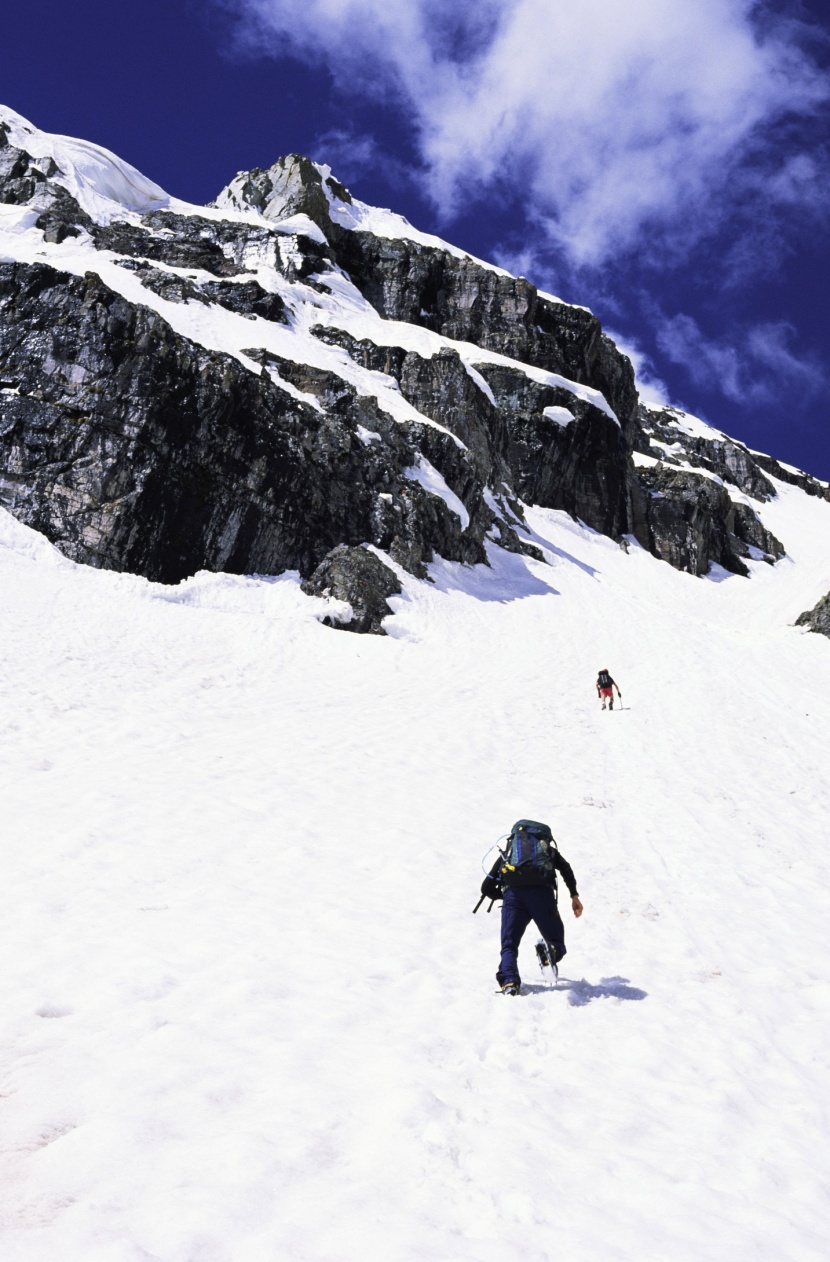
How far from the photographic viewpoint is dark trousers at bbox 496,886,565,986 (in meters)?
6.93

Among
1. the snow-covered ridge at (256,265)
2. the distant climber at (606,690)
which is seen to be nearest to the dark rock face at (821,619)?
the distant climber at (606,690)

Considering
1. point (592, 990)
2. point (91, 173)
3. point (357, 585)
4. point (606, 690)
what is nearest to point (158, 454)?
point (357, 585)

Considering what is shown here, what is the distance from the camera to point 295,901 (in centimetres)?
814

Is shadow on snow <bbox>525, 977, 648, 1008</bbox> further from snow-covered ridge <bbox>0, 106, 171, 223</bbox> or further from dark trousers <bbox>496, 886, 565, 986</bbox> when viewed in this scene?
snow-covered ridge <bbox>0, 106, 171, 223</bbox>

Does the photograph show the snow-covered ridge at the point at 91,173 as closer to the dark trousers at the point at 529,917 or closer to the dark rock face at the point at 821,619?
the dark rock face at the point at 821,619

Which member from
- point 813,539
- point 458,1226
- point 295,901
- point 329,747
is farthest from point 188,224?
point 813,539

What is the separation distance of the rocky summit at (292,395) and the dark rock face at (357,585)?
0.11m

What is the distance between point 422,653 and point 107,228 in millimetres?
58013

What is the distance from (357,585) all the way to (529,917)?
910 inches

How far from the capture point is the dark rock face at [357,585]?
28250 millimetres

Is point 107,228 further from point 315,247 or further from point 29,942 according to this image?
point 29,942

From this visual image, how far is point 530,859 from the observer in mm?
7051

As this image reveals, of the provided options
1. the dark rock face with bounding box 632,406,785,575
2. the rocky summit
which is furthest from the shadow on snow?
the dark rock face with bounding box 632,406,785,575

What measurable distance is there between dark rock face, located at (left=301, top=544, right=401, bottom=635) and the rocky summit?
0.11 m
